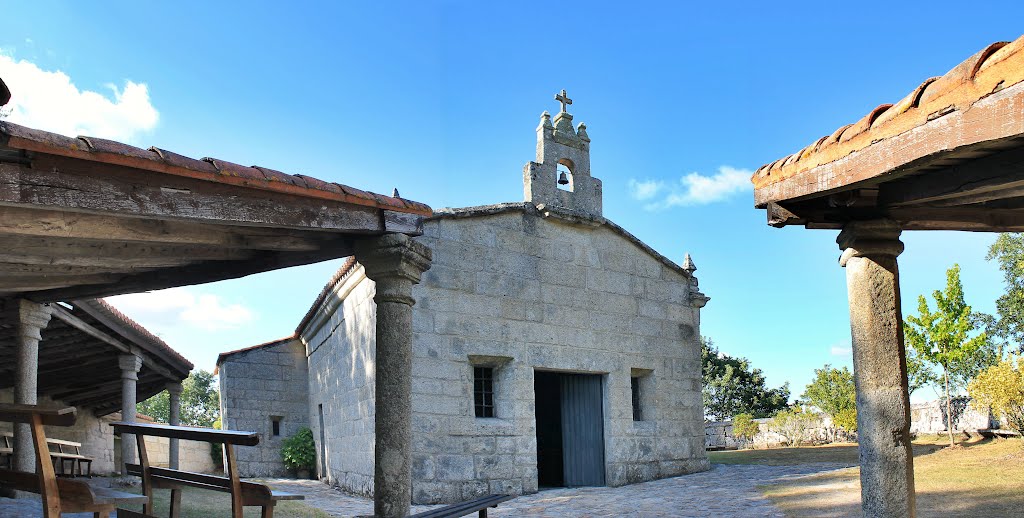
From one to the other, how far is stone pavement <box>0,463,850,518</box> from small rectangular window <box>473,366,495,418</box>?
1.51 m

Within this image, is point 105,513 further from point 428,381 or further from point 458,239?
point 458,239

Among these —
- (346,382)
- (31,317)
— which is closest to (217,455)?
(346,382)

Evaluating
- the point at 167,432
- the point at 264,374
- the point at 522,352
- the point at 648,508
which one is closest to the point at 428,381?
the point at 522,352

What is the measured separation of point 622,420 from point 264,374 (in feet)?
31.5

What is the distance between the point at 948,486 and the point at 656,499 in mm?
3684

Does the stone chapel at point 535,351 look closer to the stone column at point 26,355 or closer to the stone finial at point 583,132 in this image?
the stone finial at point 583,132

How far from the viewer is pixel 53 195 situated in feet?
13.9

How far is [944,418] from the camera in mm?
17984

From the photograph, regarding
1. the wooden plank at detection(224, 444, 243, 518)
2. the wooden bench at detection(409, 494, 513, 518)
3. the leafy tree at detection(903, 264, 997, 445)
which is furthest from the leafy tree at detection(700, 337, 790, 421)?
the wooden plank at detection(224, 444, 243, 518)

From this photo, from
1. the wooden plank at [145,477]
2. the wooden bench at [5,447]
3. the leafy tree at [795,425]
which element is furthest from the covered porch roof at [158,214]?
the leafy tree at [795,425]

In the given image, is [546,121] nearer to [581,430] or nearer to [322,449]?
[581,430]

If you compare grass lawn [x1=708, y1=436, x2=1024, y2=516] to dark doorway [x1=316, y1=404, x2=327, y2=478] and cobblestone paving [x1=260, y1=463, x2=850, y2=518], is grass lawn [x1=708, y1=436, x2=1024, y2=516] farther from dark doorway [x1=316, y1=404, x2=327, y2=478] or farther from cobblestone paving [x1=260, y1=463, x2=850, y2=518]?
dark doorway [x1=316, y1=404, x2=327, y2=478]

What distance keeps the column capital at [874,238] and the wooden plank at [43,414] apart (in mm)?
4724

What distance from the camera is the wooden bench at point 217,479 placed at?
18.0 feet
